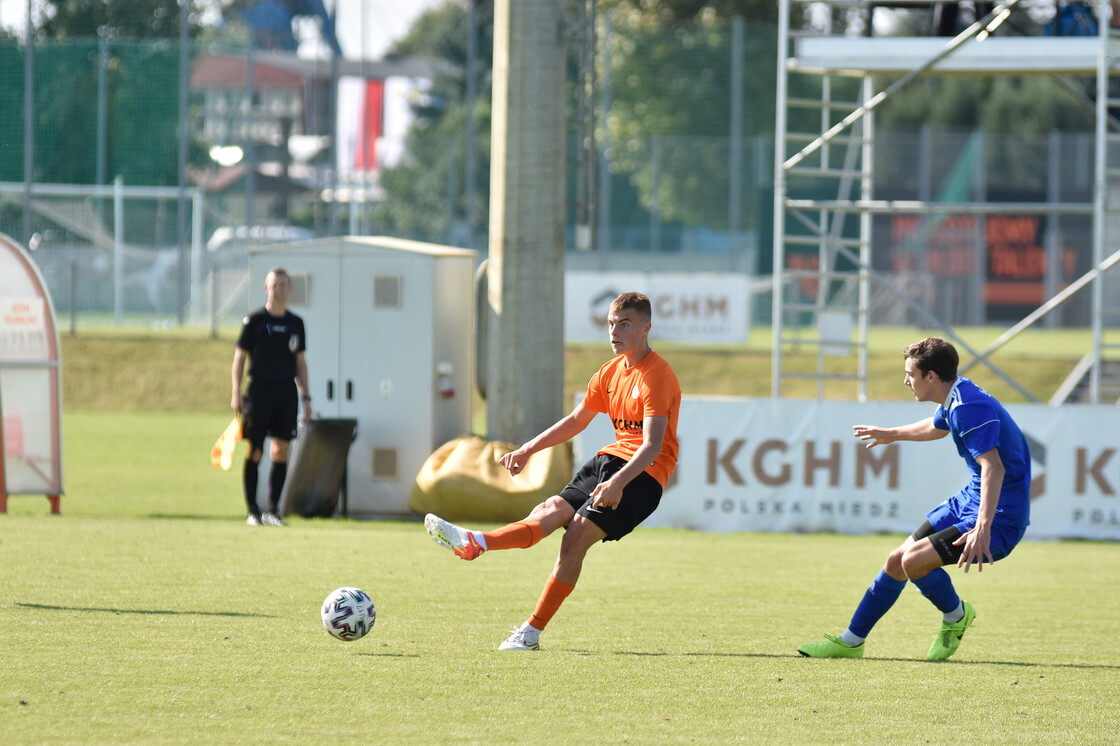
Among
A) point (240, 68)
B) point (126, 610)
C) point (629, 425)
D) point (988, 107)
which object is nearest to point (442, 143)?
point (240, 68)

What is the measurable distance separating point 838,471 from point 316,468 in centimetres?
455

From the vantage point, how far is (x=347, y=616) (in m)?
6.57

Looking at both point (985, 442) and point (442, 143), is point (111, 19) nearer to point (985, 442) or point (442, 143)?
point (442, 143)

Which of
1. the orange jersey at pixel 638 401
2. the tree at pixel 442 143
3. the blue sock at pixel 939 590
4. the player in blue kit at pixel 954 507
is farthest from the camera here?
the tree at pixel 442 143

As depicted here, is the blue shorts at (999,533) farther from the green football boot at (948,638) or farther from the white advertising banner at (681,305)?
the white advertising banner at (681,305)

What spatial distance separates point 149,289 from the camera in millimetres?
30016

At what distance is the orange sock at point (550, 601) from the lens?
6680mm

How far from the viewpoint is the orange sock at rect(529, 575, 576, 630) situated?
21.9 feet

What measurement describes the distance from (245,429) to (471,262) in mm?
3387

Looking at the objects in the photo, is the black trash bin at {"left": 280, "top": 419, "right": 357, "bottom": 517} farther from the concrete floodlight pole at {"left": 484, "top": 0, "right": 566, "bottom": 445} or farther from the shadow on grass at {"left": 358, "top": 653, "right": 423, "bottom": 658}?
the shadow on grass at {"left": 358, "top": 653, "right": 423, "bottom": 658}

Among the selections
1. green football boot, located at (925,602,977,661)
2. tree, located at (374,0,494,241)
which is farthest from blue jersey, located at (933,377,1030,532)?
tree, located at (374,0,494,241)

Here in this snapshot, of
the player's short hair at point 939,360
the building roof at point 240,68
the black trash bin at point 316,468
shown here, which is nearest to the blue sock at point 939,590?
the player's short hair at point 939,360

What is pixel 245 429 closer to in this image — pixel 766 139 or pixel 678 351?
pixel 678 351

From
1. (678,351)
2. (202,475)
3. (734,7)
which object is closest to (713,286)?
(678,351)
